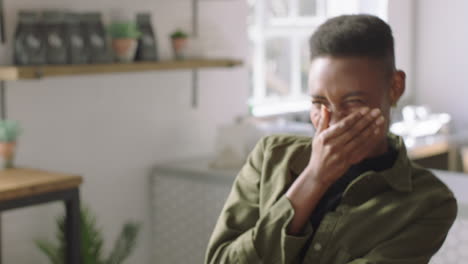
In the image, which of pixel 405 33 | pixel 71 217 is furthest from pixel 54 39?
pixel 405 33

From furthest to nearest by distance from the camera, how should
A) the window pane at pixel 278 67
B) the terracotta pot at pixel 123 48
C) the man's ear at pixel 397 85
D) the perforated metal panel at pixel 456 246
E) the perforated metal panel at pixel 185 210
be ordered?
the window pane at pixel 278 67 → the perforated metal panel at pixel 185 210 → the terracotta pot at pixel 123 48 → the perforated metal panel at pixel 456 246 → the man's ear at pixel 397 85

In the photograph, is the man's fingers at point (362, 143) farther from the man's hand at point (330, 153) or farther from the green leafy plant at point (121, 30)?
the green leafy plant at point (121, 30)

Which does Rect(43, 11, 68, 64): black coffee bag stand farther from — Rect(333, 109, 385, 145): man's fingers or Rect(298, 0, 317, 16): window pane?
Rect(298, 0, 317, 16): window pane

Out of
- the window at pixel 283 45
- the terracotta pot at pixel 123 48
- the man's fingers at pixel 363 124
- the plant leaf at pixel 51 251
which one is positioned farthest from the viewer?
the window at pixel 283 45

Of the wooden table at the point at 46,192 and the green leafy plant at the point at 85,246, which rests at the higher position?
the wooden table at the point at 46,192

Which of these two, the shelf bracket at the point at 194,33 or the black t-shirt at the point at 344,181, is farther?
the shelf bracket at the point at 194,33

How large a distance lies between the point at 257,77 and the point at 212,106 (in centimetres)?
80

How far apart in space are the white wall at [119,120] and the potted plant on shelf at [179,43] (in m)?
0.10

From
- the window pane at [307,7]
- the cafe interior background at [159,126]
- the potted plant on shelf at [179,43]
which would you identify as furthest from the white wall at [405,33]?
the potted plant on shelf at [179,43]

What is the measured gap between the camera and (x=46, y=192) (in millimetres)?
2818

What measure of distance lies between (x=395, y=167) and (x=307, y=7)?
4.23 metres

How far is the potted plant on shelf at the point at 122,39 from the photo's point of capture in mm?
3461

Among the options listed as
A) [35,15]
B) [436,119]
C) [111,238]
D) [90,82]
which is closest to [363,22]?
[35,15]

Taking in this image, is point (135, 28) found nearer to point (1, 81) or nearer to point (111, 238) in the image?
point (1, 81)
